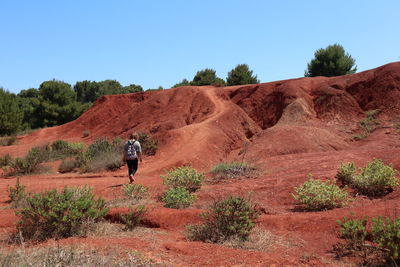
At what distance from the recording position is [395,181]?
738 cm

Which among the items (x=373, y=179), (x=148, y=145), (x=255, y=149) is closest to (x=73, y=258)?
(x=373, y=179)

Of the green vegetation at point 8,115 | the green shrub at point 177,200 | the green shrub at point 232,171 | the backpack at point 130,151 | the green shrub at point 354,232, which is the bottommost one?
the green shrub at point 354,232

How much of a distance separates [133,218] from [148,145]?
10.9 m

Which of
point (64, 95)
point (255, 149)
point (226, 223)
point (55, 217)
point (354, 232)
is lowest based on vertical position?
point (354, 232)

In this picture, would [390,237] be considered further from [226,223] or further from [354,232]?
[226,223]

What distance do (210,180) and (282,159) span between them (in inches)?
136

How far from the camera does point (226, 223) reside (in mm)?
5156

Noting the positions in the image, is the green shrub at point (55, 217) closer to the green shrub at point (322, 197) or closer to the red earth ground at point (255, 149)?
the red earth ground at point (255, 149)

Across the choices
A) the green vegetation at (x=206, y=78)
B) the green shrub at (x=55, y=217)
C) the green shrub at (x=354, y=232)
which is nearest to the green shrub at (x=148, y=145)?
the green shrub at (x=55, y=217)

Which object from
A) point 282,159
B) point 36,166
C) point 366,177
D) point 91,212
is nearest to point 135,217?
point 91,212

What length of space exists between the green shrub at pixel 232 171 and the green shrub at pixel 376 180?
11.0 feet

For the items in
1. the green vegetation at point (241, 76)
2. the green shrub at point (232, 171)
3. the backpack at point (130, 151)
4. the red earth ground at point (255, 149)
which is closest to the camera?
the red earth ground at point (255, 149)

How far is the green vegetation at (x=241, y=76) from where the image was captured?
3472cm

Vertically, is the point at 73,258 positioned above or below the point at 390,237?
above
